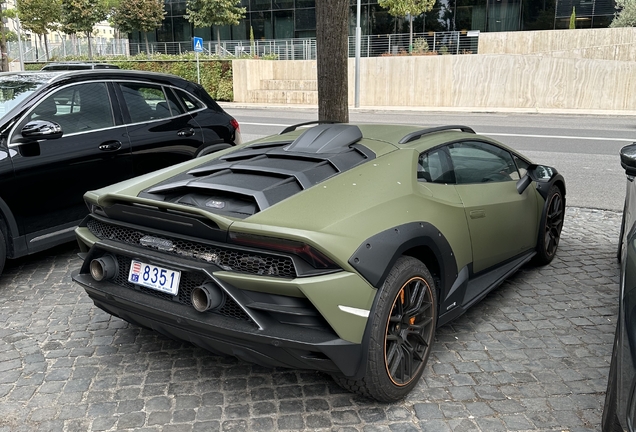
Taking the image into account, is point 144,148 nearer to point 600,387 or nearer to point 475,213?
point 475,213

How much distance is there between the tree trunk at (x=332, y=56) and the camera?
6.34 metres

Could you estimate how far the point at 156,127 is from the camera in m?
5.84

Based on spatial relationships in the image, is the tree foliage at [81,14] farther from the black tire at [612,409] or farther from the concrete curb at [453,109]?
the black tire at [612,409]

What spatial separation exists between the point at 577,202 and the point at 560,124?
33.9 feet

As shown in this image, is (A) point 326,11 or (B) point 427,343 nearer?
(B) point 427,343

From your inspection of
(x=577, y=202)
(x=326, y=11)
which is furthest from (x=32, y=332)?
(x=577, y=202)

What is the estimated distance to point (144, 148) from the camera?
566 cm

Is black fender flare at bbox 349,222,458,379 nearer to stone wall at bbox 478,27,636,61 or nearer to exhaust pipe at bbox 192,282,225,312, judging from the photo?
exhaust pipe at bbox 192,282,225,312

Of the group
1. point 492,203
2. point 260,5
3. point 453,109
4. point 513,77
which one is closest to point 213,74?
point 260,5

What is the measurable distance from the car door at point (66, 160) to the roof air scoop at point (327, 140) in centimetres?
235

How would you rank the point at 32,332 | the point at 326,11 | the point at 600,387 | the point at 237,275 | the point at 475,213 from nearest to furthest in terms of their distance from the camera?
1. the point at 237,275
2. the point at 600,387
3. the point at 475,213
4. the point at 32,332
5. the point at 326,11

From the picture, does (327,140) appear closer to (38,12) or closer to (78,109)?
(78,109)

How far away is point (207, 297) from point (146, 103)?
12.3ft

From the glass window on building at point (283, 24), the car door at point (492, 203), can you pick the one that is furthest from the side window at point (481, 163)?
the glass window on building at point (283, 24)
